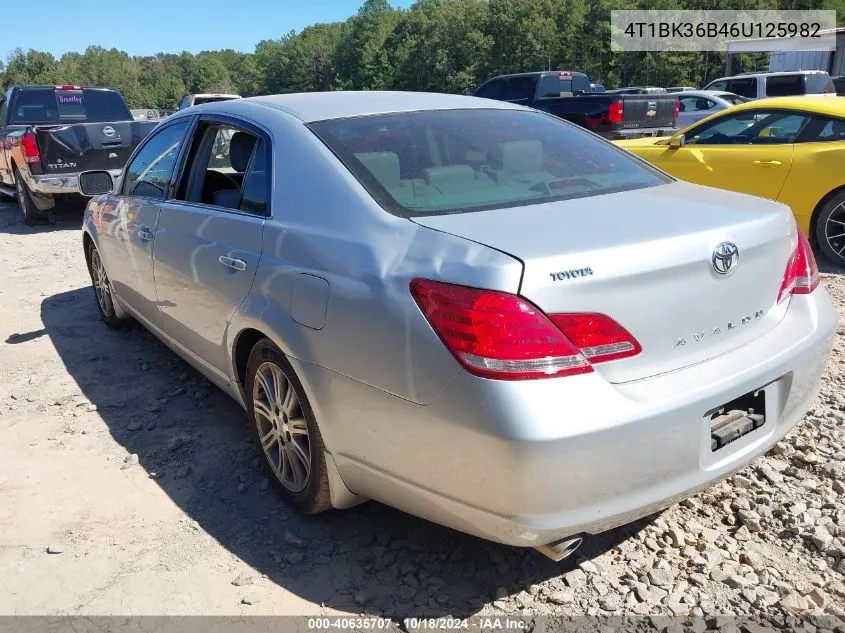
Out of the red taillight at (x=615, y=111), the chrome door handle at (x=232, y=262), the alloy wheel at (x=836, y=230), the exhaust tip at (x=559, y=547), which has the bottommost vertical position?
the alloy wheel at (x=836, y=230)

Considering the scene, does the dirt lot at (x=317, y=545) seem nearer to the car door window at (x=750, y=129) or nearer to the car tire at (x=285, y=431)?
the car tire at (x=285, y=431)

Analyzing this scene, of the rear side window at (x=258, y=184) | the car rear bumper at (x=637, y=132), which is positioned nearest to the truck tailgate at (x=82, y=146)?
the rear side window at (x=258, y=184)

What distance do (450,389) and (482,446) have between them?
0.18 m

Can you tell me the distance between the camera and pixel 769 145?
6.59m

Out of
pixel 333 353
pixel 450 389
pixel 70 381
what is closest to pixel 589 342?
pixel 450 389

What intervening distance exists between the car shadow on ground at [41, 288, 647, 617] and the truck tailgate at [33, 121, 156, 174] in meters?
6.69

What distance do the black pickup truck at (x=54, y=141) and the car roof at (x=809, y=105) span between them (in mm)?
7096

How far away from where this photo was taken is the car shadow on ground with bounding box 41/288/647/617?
97.5 inches

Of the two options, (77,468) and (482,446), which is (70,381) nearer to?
(77,468)

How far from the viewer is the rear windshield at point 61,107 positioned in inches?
434

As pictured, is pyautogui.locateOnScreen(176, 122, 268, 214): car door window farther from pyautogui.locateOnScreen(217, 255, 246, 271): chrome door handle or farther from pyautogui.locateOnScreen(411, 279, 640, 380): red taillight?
pyautogui.locateOnScreen(411, 279, 640, 380): red taillight

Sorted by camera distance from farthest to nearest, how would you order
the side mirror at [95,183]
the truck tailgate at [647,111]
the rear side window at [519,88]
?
the rear side window at [519,88] → the truck tailgate at [647,111] → the side mirror at [95,183]

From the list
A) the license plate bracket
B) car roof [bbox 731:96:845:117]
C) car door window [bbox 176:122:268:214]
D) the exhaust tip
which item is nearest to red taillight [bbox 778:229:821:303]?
the license plate bracket

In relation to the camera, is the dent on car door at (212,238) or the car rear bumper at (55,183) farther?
the car rear bumper at (55,183)
